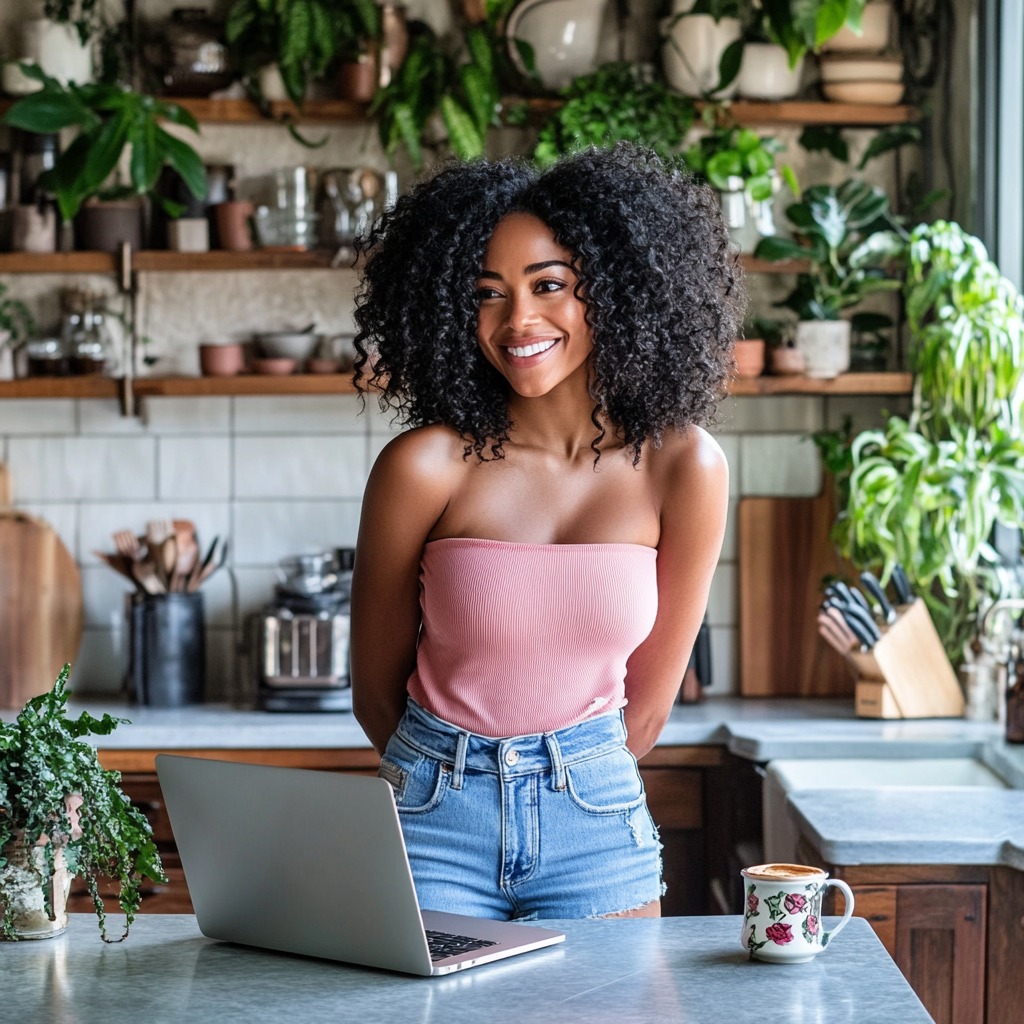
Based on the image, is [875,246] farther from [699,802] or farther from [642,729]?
[642,729]

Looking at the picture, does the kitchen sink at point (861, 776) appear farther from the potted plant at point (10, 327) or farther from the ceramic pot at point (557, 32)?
the potted plant at point (10, 327)

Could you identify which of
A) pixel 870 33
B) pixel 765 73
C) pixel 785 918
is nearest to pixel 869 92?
pixel 870 33

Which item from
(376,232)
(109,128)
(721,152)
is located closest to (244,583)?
(109,128)

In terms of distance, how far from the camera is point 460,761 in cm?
140

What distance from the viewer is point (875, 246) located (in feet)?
9.61

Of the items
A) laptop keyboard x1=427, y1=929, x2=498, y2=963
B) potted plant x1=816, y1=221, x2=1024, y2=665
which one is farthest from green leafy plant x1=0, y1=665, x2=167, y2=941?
potted plant x1=816, y1=221, x2=1024, y2=665

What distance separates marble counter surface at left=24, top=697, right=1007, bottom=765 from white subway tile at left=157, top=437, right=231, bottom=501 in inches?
21.9

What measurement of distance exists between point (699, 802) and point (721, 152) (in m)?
1.32

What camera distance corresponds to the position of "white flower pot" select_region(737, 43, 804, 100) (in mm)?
3084

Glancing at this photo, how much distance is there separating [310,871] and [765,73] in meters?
2.42

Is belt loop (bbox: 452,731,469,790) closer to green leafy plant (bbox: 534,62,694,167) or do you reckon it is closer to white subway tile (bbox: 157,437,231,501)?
green leafy plant (bbox: 534,62,694,167)

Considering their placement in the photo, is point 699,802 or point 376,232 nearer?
point 376,232

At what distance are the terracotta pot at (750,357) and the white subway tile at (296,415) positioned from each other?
0.85 meters

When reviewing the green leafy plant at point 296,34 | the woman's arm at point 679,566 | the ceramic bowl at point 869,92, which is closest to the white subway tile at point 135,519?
the green leafy plant at point 296,34
